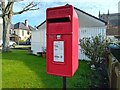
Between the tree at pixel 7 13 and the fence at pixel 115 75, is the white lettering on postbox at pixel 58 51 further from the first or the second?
the tree at pixel 7 13

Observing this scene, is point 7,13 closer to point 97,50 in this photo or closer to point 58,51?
point 97,50

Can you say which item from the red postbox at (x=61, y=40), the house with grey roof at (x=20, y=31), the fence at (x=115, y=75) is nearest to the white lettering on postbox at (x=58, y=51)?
the red postbox at (x=61, y=40)

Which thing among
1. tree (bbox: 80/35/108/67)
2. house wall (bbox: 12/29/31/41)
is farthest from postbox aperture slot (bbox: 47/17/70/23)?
house wall (bbox: 12/29/31/41)

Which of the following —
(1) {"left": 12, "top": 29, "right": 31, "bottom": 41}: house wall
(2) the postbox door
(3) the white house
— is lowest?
(2) the postbox door

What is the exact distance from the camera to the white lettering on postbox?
2.93 m

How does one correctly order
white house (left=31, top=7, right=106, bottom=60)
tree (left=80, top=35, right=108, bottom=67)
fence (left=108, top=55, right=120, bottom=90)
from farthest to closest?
1. white house (left=31, top=7, right=106, bottom=60)
2. tree (left=80, top=35, right=108, bottom=67)
3. fence (left=108, top=55, right=120, bottom=90)

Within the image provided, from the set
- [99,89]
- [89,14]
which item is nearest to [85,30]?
[89,14]

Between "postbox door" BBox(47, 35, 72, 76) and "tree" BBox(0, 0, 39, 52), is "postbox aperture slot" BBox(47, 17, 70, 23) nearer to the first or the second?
"postbox door" BBox(47, 35, 72, 76)

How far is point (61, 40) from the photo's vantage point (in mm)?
2934

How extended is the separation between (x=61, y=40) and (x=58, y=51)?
6.8 inches

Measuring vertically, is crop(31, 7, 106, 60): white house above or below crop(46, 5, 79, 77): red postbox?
above

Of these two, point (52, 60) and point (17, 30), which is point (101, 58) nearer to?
point (52, 60)

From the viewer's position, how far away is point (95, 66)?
9.19 meters

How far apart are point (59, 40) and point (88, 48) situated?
640 cm
